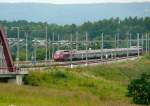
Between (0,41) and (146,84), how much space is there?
21605 mm

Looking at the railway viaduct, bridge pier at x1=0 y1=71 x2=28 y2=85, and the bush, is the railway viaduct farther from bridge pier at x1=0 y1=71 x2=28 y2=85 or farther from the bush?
the bush

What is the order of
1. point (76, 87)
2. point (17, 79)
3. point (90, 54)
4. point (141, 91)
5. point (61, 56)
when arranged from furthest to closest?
1. point (90, 54)
2. point (61, 56)
3. point (76, 87)
4. point (17, 79)
5. point (141, 91)

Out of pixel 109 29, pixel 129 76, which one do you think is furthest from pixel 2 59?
pixel 109 29

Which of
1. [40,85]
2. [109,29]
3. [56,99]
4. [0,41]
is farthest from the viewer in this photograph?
[109,29]

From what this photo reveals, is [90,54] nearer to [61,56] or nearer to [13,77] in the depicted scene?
[61,56]

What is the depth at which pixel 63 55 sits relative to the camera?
92.7 meters

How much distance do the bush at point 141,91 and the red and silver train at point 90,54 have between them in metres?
39.3

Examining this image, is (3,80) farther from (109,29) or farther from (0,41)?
(109,29)

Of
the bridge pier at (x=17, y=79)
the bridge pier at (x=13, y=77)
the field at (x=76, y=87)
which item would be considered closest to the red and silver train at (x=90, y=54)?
the field at (x=76, y=87)

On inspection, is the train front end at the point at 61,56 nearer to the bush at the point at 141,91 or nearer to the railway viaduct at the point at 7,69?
the railway viaduct at the point at 7,69

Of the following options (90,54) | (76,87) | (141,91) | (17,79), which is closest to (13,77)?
(17,79)

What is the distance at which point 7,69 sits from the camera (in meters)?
64.0

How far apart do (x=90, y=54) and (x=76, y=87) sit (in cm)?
3727

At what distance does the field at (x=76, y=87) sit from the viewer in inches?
1720
